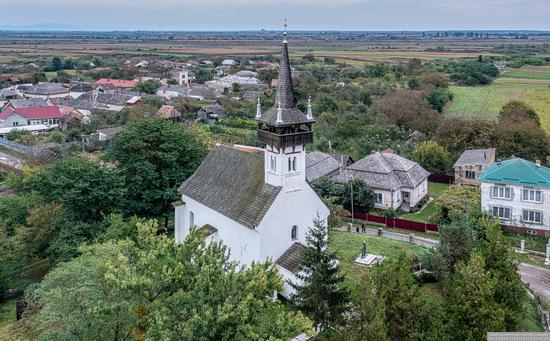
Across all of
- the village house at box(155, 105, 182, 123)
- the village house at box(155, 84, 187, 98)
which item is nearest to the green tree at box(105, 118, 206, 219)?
the village house at box(155, 105, 182, 123)

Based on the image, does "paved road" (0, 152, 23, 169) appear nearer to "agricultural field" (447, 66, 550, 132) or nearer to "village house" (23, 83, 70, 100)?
"village house" (23, 83, 70, 100)

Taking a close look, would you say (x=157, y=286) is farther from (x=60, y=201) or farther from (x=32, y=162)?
(x=32, y=162)

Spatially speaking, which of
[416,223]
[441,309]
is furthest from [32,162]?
[441,309]

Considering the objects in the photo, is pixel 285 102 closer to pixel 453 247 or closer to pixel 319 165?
pixel 453 247

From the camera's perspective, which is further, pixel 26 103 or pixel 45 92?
pixel 45 92

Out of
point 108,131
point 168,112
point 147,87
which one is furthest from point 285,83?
point 147,87

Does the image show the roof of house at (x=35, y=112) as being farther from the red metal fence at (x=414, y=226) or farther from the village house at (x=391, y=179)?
the red metal fence at (x=414, y=226)

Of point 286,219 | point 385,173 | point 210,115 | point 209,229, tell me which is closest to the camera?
point 286,219
